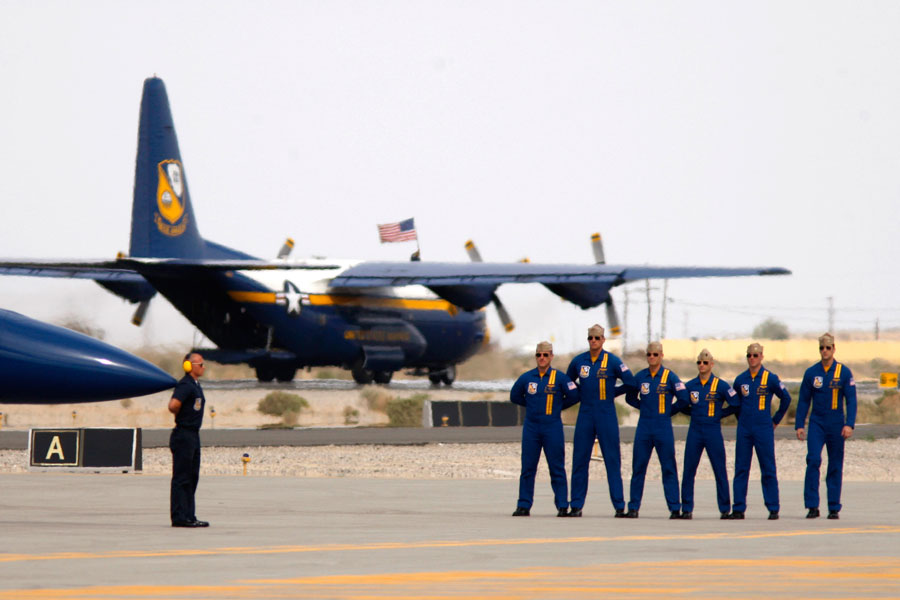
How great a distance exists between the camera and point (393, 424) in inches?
1537

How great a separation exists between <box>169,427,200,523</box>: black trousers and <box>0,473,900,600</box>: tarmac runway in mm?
254

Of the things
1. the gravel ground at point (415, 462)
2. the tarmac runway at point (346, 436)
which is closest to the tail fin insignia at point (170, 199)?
the tarmac runway at point (346, 436)

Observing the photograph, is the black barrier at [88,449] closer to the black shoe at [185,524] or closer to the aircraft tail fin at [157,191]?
the black shoe at [185,524]

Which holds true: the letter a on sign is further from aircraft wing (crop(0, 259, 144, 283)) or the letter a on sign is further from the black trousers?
aircraft wing (crop(0, 259, 144, 283))

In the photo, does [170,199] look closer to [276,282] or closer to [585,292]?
[276,282]

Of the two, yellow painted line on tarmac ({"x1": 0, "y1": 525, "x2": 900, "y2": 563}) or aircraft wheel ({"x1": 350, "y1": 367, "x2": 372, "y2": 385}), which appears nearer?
yellow painted line on tarmac ({"x1": 0, "y1": 525, "x2": 900, "y2": 563})

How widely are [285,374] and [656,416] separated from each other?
35.2 m

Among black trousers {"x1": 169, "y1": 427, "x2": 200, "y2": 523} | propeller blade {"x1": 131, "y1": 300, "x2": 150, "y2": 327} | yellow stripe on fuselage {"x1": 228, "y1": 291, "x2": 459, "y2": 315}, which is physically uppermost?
yellow stripe on fuselage {"x1": 228, "y1": 291, "x2": 459, "y2": 315}

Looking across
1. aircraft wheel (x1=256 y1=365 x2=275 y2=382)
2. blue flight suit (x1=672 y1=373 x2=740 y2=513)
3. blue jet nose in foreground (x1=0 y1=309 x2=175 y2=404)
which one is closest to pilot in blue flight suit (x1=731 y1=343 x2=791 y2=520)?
blue flight suit (x1=672 y1=373 x2=740 y2=513)

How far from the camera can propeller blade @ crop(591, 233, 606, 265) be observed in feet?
141

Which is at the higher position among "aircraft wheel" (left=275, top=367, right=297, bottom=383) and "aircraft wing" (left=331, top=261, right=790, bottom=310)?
"aircraft wing" (left=331, top=261, right=790, bottom=310)

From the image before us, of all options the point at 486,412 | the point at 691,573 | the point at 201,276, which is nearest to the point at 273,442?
the point at 486,412

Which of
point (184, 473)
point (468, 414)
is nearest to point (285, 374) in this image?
point (468, 414)

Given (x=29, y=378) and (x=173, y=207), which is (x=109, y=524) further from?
(x=173, y=207)
